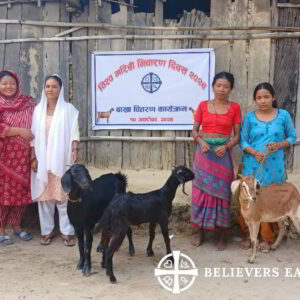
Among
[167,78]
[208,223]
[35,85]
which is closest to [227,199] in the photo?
[208,223]

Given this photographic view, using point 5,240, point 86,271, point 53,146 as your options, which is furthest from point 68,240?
point 53,146

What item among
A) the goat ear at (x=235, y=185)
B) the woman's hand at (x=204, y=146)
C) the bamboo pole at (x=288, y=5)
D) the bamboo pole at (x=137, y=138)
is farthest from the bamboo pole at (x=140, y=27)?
the goat ear at (x=235, y=185)

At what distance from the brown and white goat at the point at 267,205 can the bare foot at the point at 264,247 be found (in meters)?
0.35

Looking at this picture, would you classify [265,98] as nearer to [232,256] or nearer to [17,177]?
[232,256]

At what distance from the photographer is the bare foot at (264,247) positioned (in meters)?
4.21

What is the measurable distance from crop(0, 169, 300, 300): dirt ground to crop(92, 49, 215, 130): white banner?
1676 millimetres

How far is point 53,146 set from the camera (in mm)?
4297

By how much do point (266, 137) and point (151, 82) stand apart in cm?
204

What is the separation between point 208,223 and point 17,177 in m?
2.14

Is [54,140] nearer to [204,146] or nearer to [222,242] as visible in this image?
[204,146]

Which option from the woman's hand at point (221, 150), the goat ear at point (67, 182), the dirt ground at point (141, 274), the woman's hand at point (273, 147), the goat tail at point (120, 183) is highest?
the woman's hand at point (273, 147)

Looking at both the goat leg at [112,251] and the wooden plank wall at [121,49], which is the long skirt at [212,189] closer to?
the goat leg at [112,251]

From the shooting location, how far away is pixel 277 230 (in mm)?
4391

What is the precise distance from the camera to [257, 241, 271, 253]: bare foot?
421 cm
